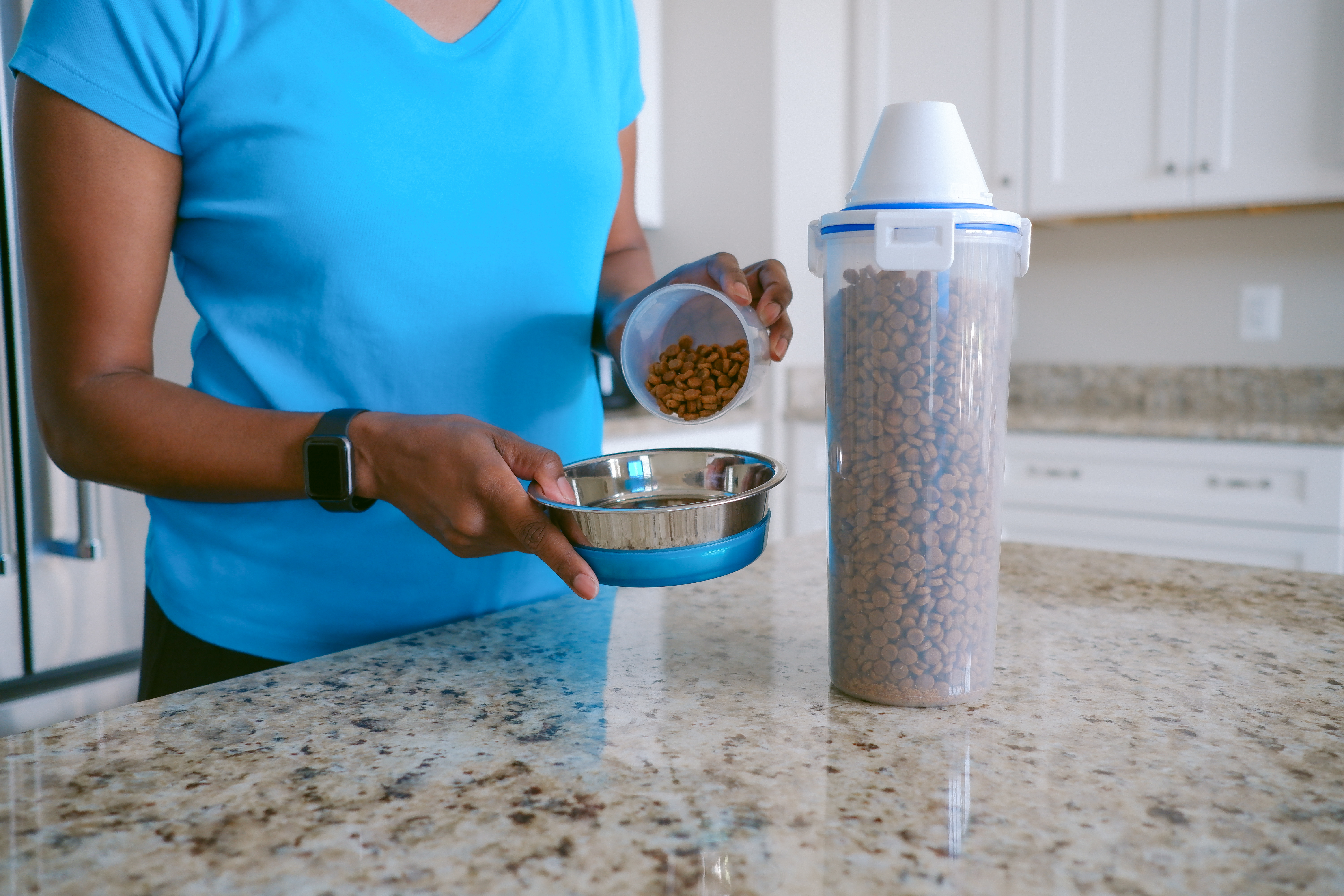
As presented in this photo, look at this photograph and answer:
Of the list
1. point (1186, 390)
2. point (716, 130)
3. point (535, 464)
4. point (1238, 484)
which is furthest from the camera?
point (716, 130)

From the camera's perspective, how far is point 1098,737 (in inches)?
21.4

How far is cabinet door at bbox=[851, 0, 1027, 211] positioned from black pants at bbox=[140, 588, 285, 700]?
2.27m

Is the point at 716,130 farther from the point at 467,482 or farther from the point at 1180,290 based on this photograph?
the point at 467,482

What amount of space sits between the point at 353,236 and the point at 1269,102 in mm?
2298

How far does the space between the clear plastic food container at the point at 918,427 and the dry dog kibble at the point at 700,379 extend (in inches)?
7.7

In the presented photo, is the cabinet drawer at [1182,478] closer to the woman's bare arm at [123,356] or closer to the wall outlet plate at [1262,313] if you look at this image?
the wall outlet plate at [1262,313]

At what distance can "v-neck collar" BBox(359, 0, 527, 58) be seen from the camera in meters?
0.82

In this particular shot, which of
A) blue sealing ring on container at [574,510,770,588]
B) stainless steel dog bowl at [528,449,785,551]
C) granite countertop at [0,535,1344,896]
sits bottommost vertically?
granite countertop at [0,535,1344,896]

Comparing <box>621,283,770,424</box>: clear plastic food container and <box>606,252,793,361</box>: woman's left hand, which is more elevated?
<box>606,252,793,361</box>: woman's left hand

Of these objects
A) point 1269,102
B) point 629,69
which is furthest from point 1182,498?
point 629,69

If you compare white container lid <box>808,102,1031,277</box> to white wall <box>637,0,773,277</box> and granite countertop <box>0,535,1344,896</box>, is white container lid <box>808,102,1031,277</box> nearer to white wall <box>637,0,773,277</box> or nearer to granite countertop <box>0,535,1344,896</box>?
granite countertop <box>0,535,1344,896</box>

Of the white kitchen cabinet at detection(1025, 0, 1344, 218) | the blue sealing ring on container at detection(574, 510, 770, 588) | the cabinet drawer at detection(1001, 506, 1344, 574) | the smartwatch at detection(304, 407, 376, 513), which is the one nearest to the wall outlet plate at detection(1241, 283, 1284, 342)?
the white kitchen cabinet at detection(1025, 0, 1344, 218)

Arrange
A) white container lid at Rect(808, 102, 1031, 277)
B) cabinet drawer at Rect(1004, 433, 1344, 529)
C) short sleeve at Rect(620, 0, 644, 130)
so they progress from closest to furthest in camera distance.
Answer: white container lid at Rect(808, 102, 1031, 277), short sleeve at Rect(620, 0, 644, 130), cabinet drawer at Rect(1004, 433, 1344, 529)

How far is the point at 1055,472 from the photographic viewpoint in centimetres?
239
